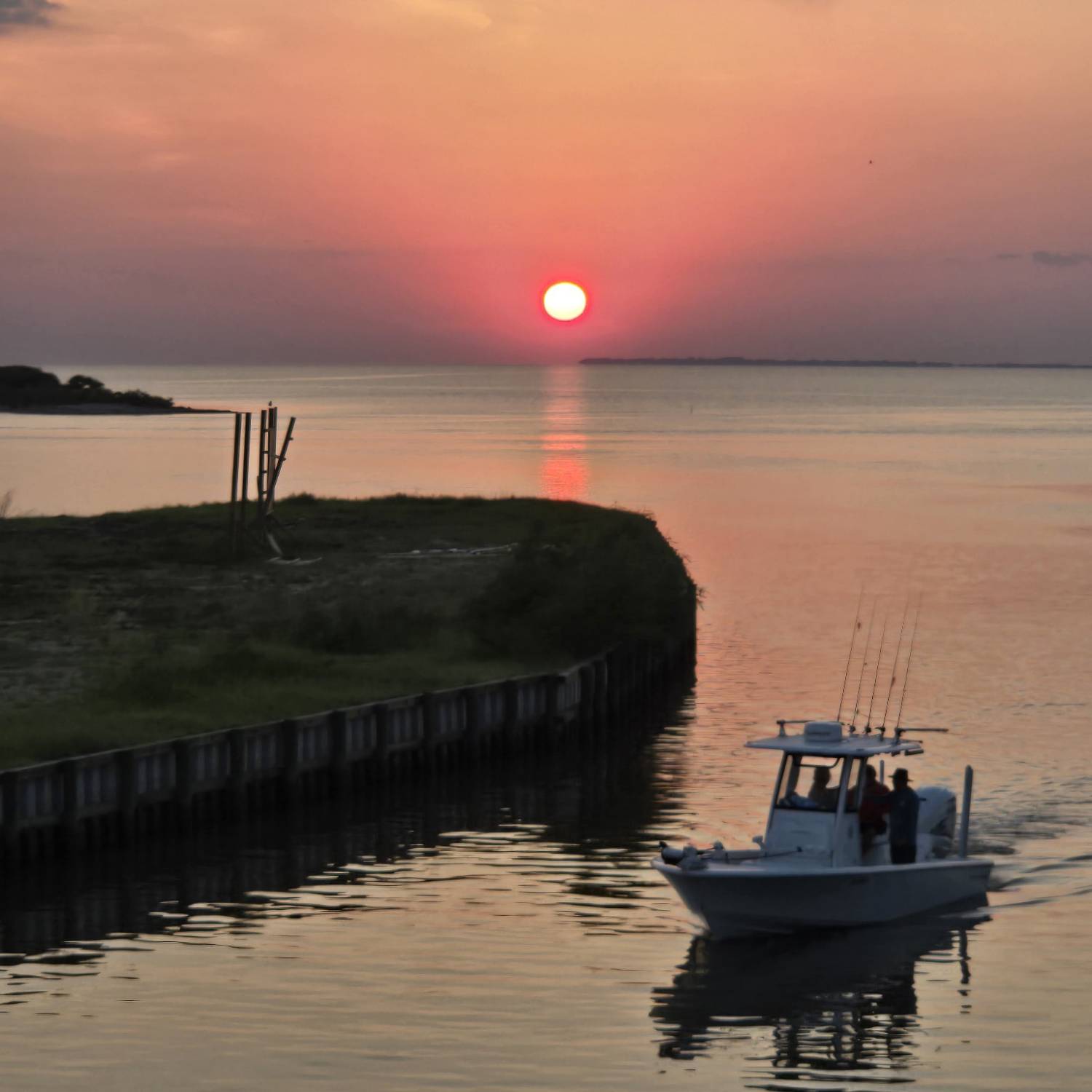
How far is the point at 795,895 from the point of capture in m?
32.0

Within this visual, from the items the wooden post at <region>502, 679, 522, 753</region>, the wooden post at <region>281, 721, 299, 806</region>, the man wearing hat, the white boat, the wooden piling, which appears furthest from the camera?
the wooden piling

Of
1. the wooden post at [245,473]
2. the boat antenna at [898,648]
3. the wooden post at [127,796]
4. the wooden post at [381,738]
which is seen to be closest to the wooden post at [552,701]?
the wooden post at [381,738]

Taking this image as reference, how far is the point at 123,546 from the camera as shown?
250ft

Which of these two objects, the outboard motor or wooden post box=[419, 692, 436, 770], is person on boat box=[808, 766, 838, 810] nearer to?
the outboard motor

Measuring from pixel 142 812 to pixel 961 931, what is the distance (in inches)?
644

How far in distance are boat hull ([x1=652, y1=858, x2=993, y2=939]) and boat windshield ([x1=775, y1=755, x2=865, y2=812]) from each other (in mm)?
1252

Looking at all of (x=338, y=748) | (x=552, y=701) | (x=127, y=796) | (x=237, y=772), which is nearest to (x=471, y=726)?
(x=552, y=701)

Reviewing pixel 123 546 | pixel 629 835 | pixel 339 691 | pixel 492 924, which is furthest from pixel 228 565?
pixel 492 924

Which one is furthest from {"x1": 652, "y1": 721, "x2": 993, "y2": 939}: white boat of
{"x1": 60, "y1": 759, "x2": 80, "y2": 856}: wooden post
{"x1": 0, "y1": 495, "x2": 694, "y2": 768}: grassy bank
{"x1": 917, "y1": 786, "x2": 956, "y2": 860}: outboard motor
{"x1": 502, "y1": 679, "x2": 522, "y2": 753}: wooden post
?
{"x1": 502, "y1": 679, "x2": 522, "y2": 753}: wooden post

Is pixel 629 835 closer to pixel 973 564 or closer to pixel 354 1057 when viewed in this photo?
pixel 354 1057

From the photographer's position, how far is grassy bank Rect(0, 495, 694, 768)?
4403 cm

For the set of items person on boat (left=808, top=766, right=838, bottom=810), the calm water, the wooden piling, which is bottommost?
the calm water

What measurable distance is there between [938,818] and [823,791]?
4721mm

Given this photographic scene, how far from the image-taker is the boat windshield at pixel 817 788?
32.8 m
